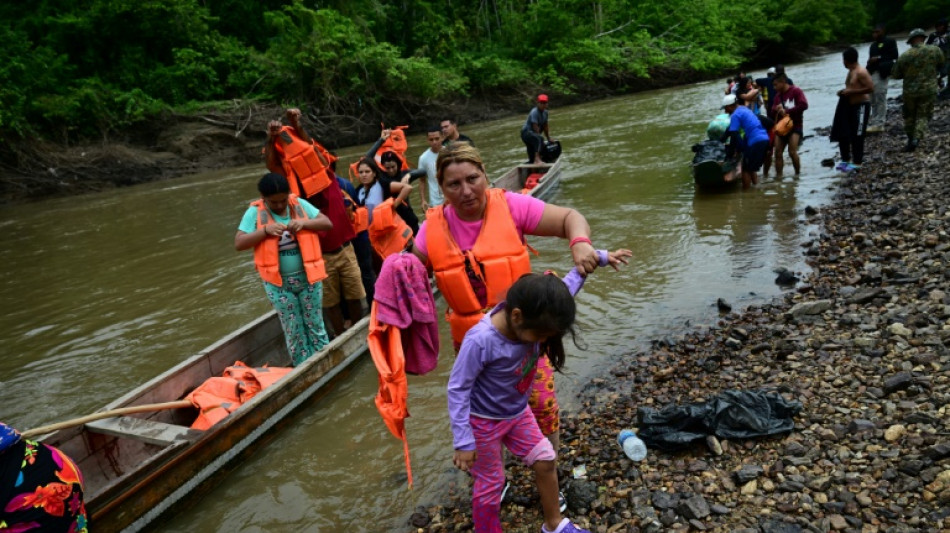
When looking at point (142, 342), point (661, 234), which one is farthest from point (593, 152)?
point (142, 342)

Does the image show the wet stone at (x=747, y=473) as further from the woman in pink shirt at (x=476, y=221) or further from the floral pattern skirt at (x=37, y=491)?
the floral pattern skirt at (x=37, y=491)

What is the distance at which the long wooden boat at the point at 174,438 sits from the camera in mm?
3822

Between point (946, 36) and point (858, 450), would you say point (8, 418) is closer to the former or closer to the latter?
A: point (858, 450)

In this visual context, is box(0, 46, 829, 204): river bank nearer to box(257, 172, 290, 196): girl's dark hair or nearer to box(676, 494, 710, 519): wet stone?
box(257, 172, 290, 196): girl's dark hair

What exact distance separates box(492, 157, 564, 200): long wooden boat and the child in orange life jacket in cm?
891

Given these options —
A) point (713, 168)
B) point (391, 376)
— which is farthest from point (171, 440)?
point (713, 168)

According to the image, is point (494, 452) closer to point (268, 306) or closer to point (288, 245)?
point (288, 245)

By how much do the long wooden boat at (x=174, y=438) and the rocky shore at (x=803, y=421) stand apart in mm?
1739

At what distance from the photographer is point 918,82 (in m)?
9.53

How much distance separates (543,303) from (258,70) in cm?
2791

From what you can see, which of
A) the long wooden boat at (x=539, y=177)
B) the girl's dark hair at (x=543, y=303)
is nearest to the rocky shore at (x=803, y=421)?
the girl's dark hair at (x=543, y=303)

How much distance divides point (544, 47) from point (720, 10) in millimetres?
14414

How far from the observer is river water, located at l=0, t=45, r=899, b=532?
442cm

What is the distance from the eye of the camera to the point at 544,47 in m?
35.0
